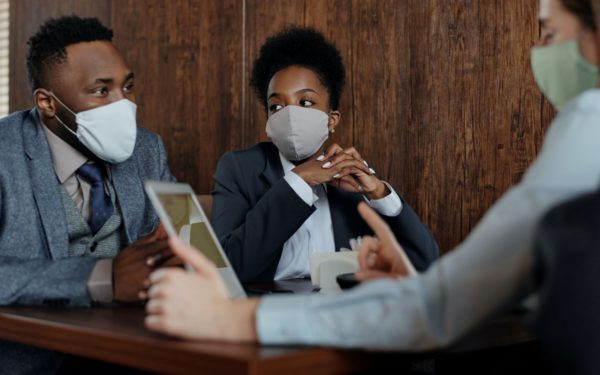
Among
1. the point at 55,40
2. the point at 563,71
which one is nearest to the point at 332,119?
the point at 55,40

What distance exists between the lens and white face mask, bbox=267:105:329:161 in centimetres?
259

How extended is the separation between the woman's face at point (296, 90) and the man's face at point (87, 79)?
62 centimetres

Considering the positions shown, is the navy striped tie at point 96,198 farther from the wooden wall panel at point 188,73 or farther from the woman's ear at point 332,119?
the wooden wall panel at point 188,73

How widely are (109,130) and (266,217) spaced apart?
523 millimetres

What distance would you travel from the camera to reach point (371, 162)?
123 inches

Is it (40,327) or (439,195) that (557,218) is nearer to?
(40,327)

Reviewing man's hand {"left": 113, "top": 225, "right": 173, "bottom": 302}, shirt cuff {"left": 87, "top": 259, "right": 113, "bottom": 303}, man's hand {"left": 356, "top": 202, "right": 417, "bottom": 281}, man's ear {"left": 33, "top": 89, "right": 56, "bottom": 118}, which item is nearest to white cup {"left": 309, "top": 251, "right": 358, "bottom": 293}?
man's hand {"left": 356, "top": 202, "right": 417, "bottom": 281}

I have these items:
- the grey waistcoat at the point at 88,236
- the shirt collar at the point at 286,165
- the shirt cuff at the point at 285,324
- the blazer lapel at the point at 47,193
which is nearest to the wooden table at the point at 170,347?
the shirt cuff at the point at 285,324

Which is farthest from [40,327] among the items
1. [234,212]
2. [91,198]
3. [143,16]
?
[143,16]

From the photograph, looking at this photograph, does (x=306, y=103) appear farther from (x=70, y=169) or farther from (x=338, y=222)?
(x=70, y=169)

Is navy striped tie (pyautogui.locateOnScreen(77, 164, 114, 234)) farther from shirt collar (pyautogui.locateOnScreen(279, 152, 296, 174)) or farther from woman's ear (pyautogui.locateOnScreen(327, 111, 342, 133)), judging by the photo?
woman's ear (pyautogui.locateOnScreen(327, 111, 342, 133))

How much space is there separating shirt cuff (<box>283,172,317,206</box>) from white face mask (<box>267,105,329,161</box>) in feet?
0.79

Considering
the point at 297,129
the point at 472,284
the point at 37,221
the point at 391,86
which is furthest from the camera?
the point at 391,86

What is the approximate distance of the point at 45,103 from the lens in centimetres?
221
